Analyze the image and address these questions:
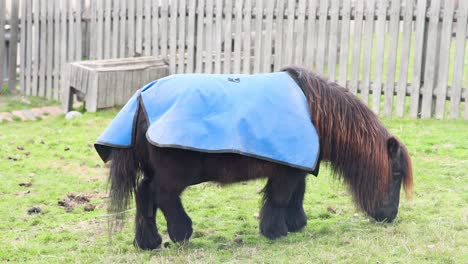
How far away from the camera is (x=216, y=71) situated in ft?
39.2

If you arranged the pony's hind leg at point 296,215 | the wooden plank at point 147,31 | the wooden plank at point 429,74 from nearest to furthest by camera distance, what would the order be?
the pony's hind leg at point 296,215, the wooden plank at point 429,74, the wooden plank at point 147,31

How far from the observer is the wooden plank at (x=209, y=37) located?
38.6 ft

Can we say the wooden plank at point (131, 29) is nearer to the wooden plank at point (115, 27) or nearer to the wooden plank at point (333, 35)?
the wooden plank at point (115, 27)

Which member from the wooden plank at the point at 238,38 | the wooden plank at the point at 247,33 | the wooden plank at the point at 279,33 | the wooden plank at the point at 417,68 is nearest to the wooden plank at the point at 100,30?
the wooden plank at the point at 238,38

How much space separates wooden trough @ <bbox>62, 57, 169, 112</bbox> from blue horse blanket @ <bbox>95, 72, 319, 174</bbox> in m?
5.47

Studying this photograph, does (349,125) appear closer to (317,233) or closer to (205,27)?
(317,233)

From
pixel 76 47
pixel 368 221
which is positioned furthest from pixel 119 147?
pixel 76 47

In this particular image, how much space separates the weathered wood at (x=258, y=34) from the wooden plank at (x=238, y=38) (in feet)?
0.83

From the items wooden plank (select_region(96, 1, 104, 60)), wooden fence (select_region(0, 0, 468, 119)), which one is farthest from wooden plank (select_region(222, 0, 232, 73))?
wooden plank (select_region(96, 1, 104, 60))

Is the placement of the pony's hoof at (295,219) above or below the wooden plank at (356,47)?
below

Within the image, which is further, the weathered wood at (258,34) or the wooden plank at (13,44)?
the wooden plank at (13,44)

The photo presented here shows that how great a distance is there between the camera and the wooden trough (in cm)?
1134

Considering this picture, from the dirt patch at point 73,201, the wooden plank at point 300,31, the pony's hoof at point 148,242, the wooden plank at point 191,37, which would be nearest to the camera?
the pony's hoof at point 148,242

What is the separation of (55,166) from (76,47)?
14.8 feet
